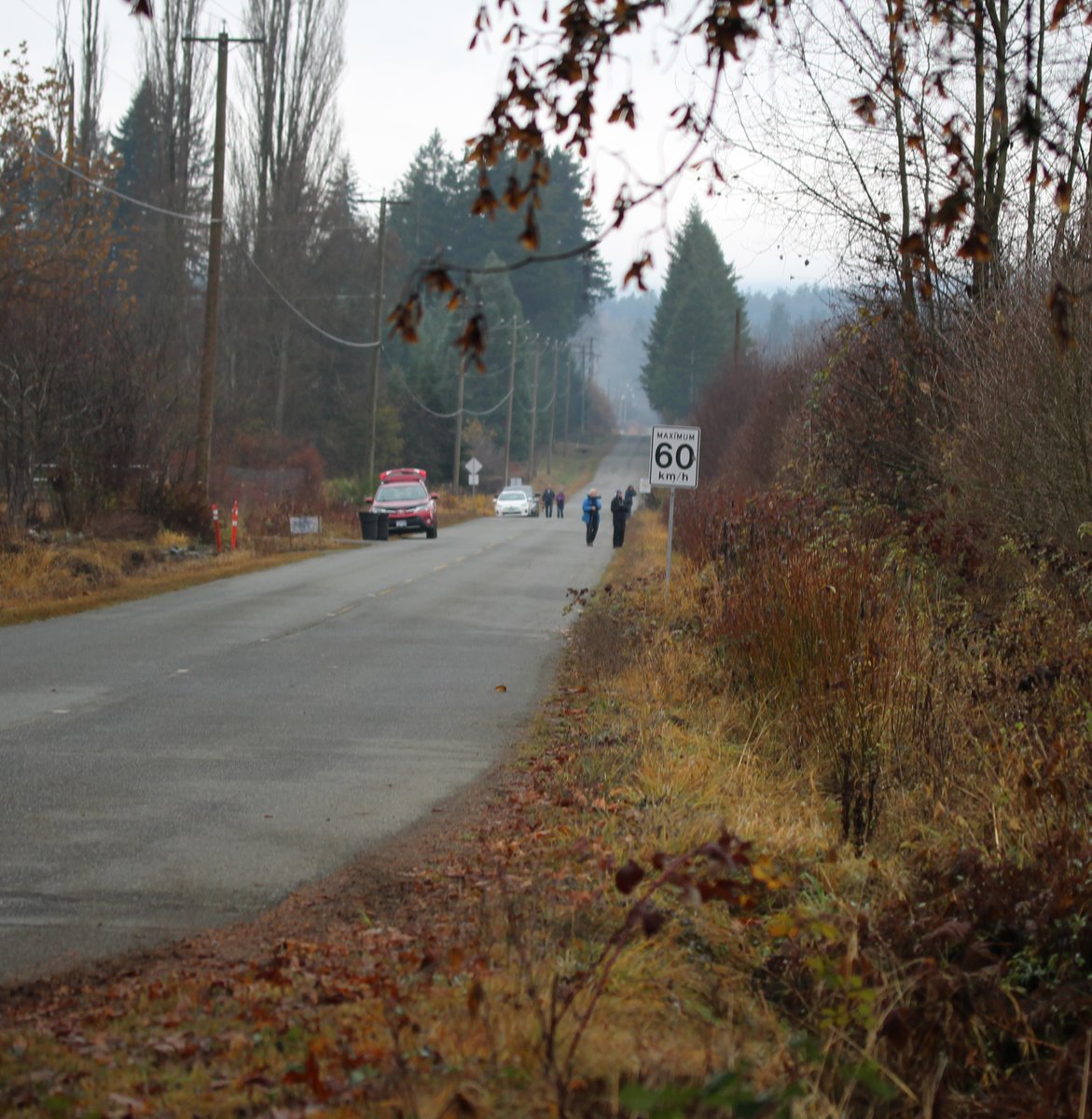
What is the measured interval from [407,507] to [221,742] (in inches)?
1560

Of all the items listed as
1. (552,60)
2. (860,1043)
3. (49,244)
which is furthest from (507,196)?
(49,244)

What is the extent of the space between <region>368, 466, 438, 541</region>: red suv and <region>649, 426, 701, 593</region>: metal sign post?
28019 millimetres

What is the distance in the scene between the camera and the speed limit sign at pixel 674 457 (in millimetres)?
22422

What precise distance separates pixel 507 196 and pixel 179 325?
191 ft

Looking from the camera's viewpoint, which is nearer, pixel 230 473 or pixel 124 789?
pixel 124 789

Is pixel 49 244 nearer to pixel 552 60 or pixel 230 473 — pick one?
pixel 230 473

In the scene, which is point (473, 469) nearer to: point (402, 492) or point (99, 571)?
point (402, 492)

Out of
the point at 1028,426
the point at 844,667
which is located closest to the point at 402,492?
the point at 1028,426

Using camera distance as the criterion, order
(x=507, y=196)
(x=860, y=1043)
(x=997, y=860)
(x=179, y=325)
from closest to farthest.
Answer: (x=507, y=196)
(x=860, y=1043)
(x=997, y=860)
(x=179, y=325)

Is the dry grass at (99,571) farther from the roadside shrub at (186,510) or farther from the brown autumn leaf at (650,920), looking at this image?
the brown autumn leaf at (650,920)

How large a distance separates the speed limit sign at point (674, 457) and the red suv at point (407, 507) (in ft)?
91.9

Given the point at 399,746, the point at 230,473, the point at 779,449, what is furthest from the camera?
the point at 230,473

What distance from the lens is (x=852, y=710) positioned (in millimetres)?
10148

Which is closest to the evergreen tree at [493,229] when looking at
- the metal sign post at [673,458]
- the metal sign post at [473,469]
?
the metal sign post at [473,469]
